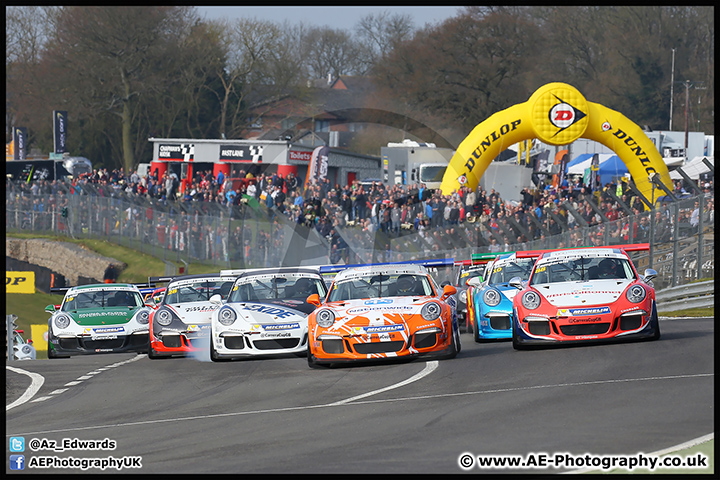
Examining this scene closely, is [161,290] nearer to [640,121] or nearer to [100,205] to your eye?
[100,205]

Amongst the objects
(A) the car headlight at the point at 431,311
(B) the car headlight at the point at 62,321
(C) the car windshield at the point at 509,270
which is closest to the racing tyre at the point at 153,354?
(B) the car headlight at the point at 62,321

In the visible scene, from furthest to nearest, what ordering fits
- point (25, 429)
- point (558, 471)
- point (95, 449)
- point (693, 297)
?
point (693, 297)
point (25, 429)
point (95, 449)
point (558, 471)

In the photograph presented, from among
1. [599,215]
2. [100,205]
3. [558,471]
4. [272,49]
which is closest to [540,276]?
[558,471]

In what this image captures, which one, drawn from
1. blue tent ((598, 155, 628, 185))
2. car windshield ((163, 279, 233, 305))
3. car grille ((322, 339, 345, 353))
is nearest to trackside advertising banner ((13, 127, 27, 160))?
blue tent ((598, 155, 628, 185))

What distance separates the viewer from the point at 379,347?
11.5 metres

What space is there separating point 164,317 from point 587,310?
21.6ft

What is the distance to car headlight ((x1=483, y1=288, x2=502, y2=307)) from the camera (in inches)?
549

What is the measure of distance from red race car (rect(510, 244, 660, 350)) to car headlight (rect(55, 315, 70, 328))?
28.0 feet

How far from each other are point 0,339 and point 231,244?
610 inches

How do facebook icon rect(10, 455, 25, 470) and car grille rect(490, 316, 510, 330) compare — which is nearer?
facebook icon rect(10, 455, 25, 470)

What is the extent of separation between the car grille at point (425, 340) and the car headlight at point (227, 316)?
2.81 m

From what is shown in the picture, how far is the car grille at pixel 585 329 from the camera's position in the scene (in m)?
11.6

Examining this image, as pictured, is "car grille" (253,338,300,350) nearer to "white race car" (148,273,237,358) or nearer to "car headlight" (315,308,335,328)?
"car headlight" (315,308,335,328)

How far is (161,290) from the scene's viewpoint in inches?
765
